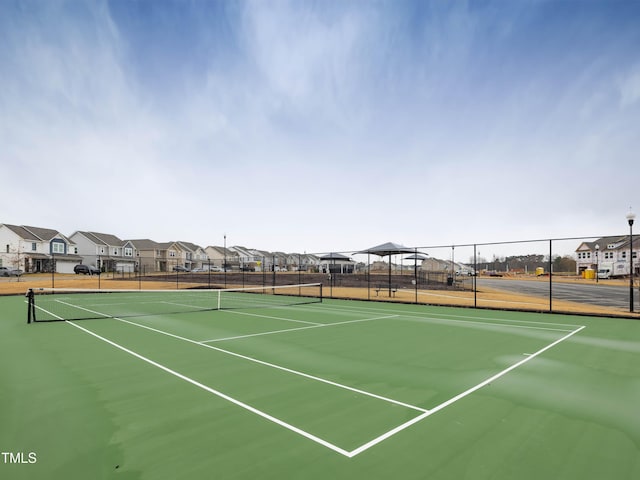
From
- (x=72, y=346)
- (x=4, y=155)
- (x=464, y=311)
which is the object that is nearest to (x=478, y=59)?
(x=464, y=311)

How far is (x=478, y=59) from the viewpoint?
15.7 meters

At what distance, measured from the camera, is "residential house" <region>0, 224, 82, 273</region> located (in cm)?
5050

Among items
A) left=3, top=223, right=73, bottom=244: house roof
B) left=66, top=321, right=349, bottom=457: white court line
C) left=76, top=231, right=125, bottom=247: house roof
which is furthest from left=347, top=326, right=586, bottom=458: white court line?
left=76, top=231, right=125, bottom=247: house roof

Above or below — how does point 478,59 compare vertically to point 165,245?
above

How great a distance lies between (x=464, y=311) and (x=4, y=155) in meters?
29.3

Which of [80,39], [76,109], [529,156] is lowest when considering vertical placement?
[529,156]

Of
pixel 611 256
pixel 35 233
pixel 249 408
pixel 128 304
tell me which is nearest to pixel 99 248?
pixel 35 233

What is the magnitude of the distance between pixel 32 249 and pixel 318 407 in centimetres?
6729

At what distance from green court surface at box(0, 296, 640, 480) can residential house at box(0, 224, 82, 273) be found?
52927 mm

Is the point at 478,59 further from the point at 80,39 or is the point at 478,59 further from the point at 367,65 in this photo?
the point at 80,39

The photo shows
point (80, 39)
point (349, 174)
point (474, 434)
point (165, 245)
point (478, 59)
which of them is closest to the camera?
point (474, 434)

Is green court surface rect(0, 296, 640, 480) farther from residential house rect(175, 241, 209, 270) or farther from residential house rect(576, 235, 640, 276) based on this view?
residential house rect(175, 241, 209, 270)

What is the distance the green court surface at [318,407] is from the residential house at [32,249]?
52.9 metres

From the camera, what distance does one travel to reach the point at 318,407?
170 inches
